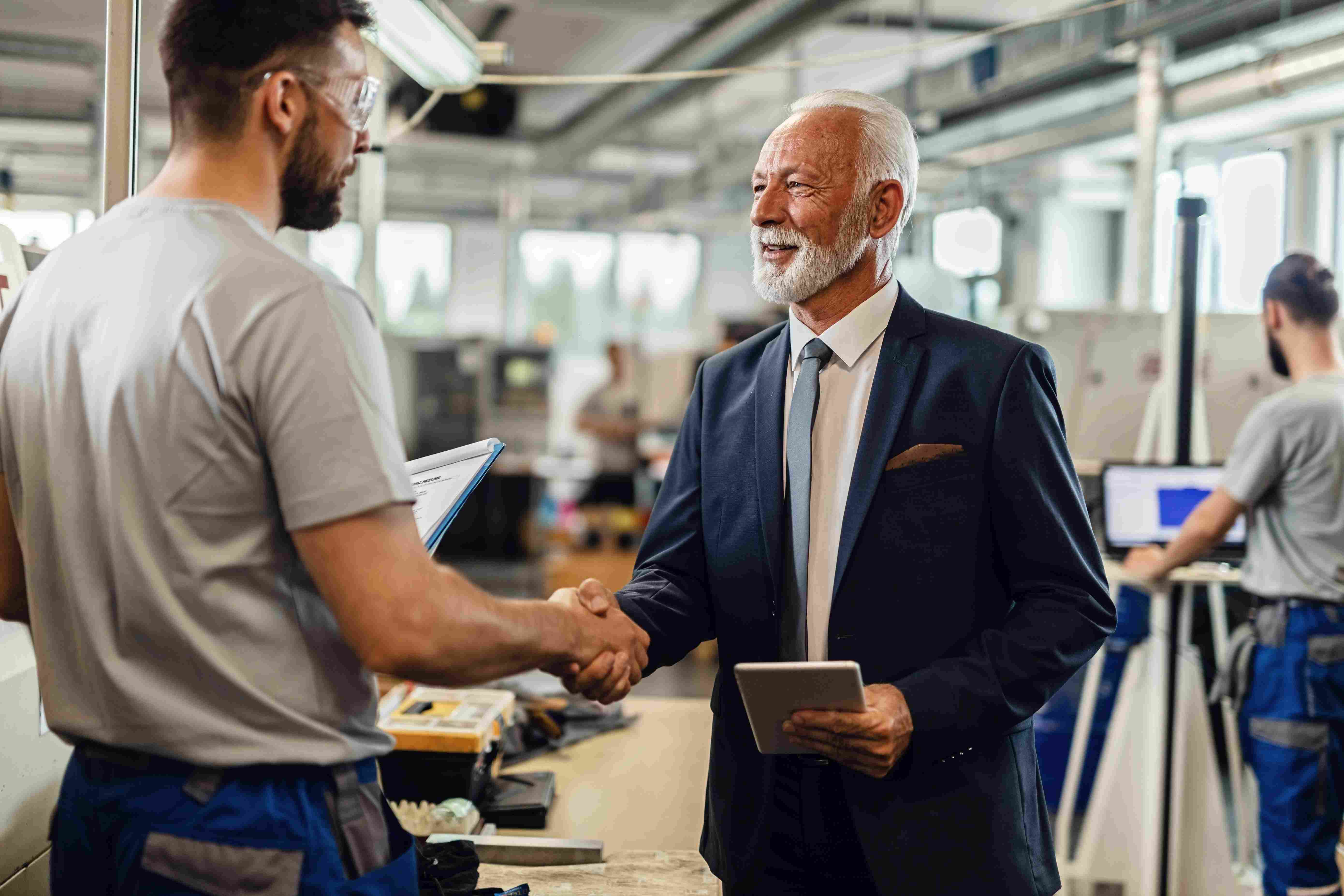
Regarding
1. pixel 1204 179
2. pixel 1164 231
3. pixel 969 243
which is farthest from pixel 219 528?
pixel 969 243

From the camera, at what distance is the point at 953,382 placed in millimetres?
1530

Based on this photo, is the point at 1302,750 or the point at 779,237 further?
the point at 1302,750

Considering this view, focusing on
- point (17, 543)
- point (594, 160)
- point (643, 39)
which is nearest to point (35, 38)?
point (643, 39)

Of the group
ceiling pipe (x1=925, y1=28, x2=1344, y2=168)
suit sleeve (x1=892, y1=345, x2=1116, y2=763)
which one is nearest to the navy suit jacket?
suit sleeve (x1=892, y1=345, x2=1116, y2=763)

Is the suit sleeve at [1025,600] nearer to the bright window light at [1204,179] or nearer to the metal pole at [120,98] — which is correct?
the metal pole at [120,98]

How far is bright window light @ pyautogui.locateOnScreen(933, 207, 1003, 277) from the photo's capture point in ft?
38.2

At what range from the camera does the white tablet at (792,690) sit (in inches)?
50.2

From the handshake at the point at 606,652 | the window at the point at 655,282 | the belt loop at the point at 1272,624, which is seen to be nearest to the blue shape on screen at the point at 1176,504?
the belt loop at the point at 1272,624

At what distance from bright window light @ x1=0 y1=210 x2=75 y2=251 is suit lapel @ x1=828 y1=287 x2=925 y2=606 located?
98 cm

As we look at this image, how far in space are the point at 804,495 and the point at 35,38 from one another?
28.0 ft

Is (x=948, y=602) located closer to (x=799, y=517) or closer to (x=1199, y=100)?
(x=799, y=517)

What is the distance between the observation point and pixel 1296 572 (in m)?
3.06

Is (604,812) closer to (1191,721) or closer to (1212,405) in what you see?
(1191,721)

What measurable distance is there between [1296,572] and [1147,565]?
379 millimetres
